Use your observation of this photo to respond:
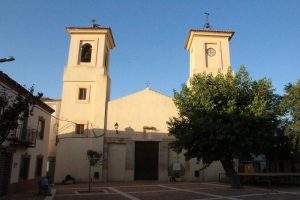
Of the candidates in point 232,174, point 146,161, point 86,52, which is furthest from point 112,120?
point 232,174

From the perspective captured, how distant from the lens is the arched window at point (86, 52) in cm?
3519

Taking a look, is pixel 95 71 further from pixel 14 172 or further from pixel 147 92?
pixel 14 172

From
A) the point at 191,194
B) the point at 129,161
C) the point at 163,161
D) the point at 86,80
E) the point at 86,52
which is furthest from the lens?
the point at 86,52

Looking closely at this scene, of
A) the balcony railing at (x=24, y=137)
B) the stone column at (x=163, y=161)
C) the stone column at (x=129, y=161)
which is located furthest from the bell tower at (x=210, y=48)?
the balcony railing at (x=24, y=137)

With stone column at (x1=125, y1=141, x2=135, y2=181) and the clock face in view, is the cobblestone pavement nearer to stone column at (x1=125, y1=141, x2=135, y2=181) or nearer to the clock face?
stone column at (x1=125, y1=141, x2=135, y2=181)

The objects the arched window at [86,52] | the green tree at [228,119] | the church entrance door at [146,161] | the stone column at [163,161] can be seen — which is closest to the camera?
the green tree at [228,119]

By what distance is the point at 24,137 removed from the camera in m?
21.6

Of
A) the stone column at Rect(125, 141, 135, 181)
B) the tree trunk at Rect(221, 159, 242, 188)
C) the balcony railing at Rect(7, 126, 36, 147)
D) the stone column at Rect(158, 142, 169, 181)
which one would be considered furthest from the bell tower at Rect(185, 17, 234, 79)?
the balcony railing at Rect(7, 126, 36, 147)

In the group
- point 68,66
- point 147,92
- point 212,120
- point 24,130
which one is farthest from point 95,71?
point 212,120

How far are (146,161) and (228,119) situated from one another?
44.6ft

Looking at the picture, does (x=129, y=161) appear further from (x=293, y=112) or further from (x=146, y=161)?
(x=293, y=112)

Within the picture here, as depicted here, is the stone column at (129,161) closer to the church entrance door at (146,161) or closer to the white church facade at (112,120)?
the white church facade at (112,120)

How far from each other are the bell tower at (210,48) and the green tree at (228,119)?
38.5 ft

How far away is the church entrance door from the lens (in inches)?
1318
